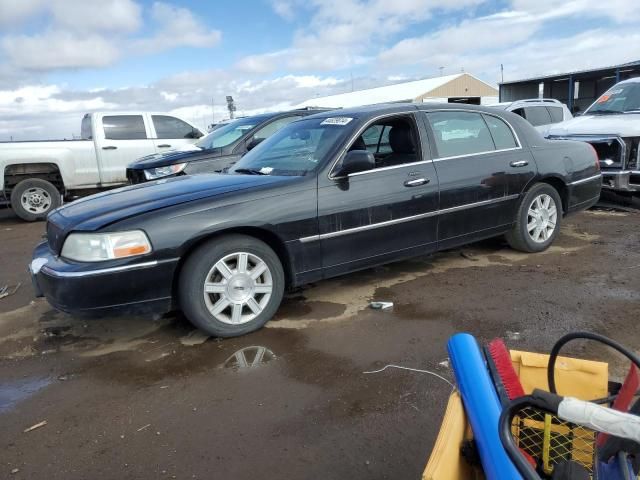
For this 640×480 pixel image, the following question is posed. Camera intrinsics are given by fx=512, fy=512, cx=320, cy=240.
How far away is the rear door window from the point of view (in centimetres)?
1039

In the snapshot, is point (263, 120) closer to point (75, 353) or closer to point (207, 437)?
point (75, 353)

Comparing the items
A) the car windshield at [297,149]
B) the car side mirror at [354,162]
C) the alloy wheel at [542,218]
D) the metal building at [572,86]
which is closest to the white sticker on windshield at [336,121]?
the car windshield at [297,149]

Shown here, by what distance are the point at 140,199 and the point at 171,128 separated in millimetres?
7312

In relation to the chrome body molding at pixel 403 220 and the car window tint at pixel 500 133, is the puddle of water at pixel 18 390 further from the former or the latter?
the car window tint at pixel 500 133

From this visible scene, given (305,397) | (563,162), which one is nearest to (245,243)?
(305,397)

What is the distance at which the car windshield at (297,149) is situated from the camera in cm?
413

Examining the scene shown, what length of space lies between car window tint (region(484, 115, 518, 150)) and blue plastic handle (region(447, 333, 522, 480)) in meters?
3.66

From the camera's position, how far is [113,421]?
2.74m

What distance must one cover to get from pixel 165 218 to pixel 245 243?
57 centimetres

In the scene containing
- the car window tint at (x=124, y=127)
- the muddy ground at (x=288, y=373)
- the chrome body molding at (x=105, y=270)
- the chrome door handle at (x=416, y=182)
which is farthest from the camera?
the car window tint at (x=124, y=127)

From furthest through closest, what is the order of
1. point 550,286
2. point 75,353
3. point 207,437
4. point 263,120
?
point 263,120, point 550,286, point 75,353, point 207,437

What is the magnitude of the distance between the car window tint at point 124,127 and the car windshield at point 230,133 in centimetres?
262

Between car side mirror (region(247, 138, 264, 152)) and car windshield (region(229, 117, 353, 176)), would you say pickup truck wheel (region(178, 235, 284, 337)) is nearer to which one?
car windshield (region(229, 117, 353, 176))

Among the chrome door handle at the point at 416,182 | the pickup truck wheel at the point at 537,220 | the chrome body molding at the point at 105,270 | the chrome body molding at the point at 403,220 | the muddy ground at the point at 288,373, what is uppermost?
the chrome door handle at the point at 416,182
